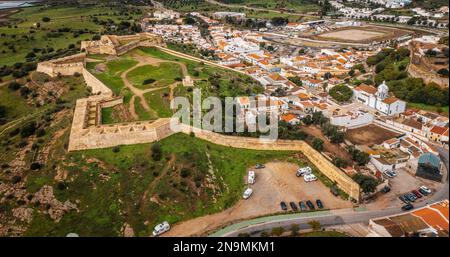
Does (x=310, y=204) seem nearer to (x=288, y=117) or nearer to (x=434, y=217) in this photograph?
(x=434, y=217)

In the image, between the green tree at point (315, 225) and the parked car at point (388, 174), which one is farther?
the parked car at point (388, 174)

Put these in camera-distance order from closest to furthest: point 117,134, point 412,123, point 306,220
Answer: point 306,220 → point 117,134 → point 412,123

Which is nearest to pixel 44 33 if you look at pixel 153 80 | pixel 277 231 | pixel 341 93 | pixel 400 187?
pixel 153 80

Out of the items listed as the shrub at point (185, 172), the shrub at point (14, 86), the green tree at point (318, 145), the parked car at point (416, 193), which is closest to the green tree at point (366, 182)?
the parked car at point (416, 193)

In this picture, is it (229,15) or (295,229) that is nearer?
(295,229)

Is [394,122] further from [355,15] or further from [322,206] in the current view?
[355,15]

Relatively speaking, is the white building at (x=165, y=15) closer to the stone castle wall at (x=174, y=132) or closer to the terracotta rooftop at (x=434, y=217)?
the stone castle wall at (x=174, y=132)

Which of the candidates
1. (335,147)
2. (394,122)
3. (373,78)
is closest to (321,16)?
(373,78)
